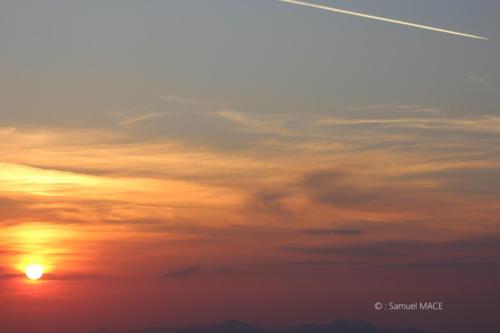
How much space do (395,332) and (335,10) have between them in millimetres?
87367

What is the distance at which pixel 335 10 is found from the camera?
70812 mm

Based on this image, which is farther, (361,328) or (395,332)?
(361,328)

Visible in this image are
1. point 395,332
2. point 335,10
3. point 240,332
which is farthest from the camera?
point 240,332

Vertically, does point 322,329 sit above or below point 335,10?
below

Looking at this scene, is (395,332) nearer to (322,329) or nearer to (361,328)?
(361,328)

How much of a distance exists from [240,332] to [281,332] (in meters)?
16.8

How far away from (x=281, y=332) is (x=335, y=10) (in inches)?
4730

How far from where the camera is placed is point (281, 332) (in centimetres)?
17862

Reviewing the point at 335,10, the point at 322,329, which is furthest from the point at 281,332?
the point at 335,10

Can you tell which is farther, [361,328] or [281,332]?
[281,332]

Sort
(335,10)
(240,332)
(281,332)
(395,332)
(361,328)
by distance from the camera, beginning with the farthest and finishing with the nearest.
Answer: (281,332), (240,332), (361,328), (395,332), (335,10)

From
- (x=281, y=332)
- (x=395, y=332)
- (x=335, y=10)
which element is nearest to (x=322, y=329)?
(x=281, y=332)

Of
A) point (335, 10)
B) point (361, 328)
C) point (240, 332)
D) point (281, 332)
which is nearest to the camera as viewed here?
point (335, 10)

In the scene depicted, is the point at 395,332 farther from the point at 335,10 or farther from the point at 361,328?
the point at 335,10
